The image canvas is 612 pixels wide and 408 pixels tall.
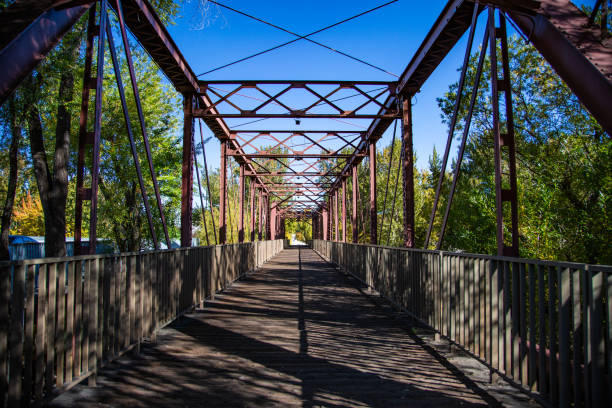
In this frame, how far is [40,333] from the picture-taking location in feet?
11.0

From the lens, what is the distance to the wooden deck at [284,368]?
13.0 ft

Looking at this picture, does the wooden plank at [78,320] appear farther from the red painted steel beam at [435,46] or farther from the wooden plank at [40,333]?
the red painted steel beam at [435,46]

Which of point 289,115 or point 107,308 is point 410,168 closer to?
point 289,115

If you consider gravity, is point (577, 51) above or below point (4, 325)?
above

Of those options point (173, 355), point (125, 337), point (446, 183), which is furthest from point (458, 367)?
point (446, 183)

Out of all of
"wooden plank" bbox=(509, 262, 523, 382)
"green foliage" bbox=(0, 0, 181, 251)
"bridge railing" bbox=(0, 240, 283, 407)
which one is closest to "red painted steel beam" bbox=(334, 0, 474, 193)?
"wooden plank" bbox=(509, 262, 523, 382)

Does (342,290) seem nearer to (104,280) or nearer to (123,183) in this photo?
(104,280)

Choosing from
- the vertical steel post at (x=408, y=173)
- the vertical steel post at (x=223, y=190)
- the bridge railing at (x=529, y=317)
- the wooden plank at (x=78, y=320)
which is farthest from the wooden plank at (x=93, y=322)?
the vertical steel post at (x=223, y=190)

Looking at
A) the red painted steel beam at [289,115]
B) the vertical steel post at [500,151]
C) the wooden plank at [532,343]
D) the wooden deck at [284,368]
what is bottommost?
the wooden deck at [284,368]

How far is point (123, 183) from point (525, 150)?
1768 cm

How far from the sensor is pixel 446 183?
2747 centimetres

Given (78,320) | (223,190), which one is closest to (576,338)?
(78,320)

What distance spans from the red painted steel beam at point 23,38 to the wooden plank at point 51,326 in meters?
1.54

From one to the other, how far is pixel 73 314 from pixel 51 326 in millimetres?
348
